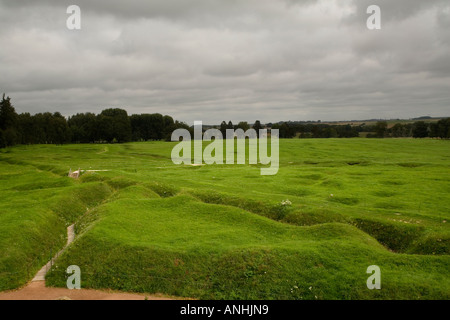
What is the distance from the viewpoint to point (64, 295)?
62.8ft

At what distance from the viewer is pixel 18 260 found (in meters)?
22.0

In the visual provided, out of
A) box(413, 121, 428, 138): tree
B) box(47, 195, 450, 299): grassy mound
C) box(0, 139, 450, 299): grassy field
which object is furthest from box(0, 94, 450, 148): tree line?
box(47, 195, 450, 299): grassy mound

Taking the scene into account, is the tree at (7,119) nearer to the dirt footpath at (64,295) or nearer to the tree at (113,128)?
the tree at (113,128)

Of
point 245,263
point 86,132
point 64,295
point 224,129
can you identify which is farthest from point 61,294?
point 224,129

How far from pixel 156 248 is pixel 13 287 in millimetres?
8769

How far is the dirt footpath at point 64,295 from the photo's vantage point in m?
18.8

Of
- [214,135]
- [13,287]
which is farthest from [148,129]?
[13,287]

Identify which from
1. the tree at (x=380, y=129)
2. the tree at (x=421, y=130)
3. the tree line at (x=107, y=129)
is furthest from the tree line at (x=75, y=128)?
the tree at (x=421, y=130)

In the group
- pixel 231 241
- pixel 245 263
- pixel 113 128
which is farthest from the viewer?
pixel 113 128

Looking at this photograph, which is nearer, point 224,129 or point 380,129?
point 380,129

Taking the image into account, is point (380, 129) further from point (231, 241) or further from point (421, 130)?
point (231, 241)

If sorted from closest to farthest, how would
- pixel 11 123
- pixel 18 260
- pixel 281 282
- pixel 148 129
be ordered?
1. pixel 281 282
2. pixel 18 260
3. pixel 11 123
4. pixel 148 129

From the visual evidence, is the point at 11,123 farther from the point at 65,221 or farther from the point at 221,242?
the point at 221,242

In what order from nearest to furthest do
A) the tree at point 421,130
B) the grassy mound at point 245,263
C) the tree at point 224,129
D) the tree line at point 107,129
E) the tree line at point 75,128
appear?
the grassy mound at point 245,263
the tree line at point 75,128
the tree line at point 107,129
the tree at point 421,130
the tree at point 224,129
